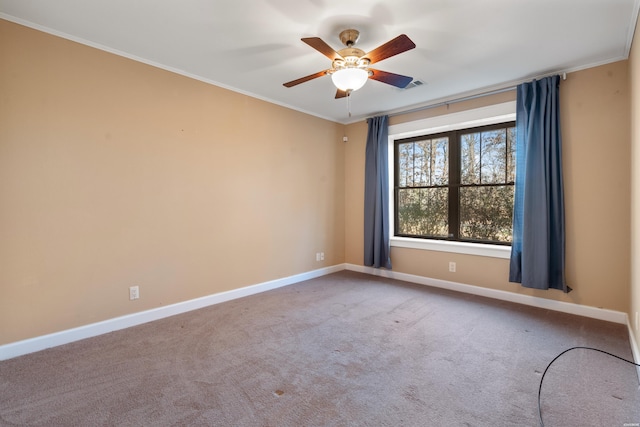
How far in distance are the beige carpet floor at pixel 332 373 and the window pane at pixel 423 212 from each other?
4.89ft

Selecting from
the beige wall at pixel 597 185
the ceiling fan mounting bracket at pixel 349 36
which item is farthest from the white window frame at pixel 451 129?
the ceiling fan mounting bracket at pixel 349 36

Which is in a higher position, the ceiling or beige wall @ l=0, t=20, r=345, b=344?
the ceiling

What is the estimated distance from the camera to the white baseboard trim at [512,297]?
10.3 ft

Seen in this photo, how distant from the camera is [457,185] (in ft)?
14.4

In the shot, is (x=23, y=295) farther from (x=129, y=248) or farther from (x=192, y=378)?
(x=192, y=378)

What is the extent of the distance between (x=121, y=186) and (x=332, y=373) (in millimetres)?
2539

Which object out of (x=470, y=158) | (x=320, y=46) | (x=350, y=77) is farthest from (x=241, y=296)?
(x=470, y=158)

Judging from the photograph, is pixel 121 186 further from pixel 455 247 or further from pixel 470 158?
pixel 470 158

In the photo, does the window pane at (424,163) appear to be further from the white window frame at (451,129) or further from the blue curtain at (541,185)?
the blue curtain at (541,185)

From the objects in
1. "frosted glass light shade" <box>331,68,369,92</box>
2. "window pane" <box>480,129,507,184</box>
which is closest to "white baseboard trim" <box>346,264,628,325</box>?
"window pane" <box>480,129,507,184</box>

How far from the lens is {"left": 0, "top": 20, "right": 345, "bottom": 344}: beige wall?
2.48m

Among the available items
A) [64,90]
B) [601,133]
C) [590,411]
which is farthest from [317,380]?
[601,133]

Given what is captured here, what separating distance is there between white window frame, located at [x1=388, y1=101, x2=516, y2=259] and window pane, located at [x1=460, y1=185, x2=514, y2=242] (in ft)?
0.54

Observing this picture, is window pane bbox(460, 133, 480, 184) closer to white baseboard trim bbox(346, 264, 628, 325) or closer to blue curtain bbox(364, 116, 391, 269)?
blue curtain bbox(364, 116, 391, 269)
